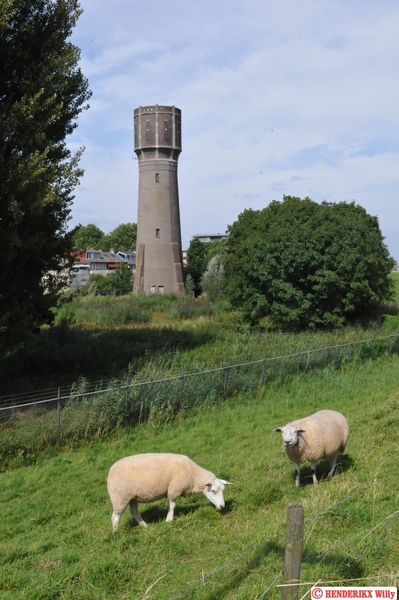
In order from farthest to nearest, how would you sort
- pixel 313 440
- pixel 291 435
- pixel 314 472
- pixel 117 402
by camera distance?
pixel 117 402 → pixel 314 472 → pixel 313 440 → pixel 291 435

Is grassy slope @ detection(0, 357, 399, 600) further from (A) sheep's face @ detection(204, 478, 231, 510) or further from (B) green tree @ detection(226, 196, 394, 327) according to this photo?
(B) green tree @ detection(226, 196, 394, 327)

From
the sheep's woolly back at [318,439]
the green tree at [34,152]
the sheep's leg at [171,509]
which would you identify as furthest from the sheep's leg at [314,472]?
the green tree at [34,152]

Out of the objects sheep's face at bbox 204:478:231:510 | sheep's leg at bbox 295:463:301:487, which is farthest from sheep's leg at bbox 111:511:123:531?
sheep's leg at bbox 295:463:301:487

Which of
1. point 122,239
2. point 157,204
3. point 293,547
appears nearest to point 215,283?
point 157,204

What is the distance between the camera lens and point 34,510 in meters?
10.1

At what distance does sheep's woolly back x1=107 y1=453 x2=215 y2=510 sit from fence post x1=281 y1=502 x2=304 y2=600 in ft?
14.5

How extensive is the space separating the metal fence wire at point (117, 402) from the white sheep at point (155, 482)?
482cm

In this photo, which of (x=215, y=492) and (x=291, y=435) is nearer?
(x=215, y=492)

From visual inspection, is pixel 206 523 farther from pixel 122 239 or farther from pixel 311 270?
pixel 122 239

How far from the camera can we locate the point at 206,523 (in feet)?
28.6

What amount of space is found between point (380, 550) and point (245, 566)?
1449mm

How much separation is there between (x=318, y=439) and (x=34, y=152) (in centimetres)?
1176

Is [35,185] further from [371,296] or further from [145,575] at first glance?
[371,296]

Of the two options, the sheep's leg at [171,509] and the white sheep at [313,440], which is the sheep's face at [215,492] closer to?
the sheep's leg at [171,509]
